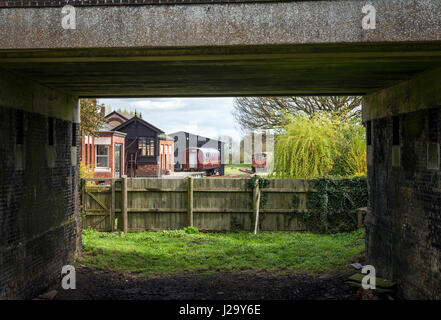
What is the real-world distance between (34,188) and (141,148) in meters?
29.8

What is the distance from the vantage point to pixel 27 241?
7.21 meters

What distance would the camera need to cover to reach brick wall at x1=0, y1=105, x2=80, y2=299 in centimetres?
649

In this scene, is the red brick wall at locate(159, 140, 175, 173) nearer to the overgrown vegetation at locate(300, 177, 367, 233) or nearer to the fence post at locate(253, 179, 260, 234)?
the fence post at locate(253, 179, 260, 234)

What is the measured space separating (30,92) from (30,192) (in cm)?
176

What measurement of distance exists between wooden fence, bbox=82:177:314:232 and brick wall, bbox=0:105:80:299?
4.61m

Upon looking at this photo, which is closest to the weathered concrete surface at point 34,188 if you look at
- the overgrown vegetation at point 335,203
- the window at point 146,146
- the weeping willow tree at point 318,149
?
the overgrown vegetation at point 335,203

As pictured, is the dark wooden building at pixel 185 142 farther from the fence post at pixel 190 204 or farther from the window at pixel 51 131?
the window at pixel 51 131

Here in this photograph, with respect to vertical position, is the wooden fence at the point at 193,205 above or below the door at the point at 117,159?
below

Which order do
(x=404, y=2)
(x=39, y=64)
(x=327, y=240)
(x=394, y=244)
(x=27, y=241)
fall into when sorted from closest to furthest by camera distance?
(x=404, y=2) < (x=39, y=64) < (x=27, y=241) < (x=394, y=244) < (x=327, y=240)

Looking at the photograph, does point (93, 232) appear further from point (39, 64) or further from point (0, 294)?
point (39, 64)

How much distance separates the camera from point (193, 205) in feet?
47.7

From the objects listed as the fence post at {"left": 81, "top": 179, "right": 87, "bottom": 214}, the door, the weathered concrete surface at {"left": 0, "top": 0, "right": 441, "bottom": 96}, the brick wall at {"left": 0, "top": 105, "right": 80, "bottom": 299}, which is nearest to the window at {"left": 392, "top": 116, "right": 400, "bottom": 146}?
the weathered concrete surface at {"left": 0, "top": 0, "right": 441, "bottom": 96}

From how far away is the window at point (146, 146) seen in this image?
36812 mm

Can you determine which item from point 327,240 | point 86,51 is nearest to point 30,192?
point 86,51
